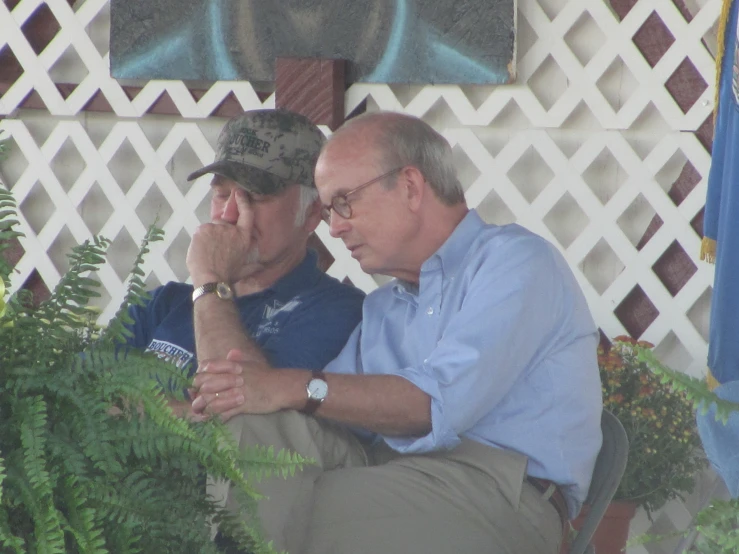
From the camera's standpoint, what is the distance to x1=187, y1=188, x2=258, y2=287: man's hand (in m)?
1.97

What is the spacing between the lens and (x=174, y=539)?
114 cm

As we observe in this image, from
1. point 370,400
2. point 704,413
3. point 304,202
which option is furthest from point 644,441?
point 704,413

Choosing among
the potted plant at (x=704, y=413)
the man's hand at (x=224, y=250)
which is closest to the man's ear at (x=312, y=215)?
the man's hand at (x=224, y=250)

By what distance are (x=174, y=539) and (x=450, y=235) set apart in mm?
867

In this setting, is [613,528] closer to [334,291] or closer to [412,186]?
[334,291]

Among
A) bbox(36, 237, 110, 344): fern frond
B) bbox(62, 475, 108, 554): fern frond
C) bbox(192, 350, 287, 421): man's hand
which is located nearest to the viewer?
bbox(62, 475, 108, 554): fern frond

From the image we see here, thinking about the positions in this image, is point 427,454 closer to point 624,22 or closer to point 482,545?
point 482,545

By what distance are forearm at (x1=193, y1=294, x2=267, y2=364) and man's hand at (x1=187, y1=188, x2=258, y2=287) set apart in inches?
3.0

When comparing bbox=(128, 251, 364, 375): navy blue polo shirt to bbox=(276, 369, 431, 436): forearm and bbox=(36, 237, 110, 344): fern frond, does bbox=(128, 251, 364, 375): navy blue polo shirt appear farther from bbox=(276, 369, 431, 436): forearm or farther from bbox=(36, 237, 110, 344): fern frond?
bbox=(36, 237, 110, 344): fern frond

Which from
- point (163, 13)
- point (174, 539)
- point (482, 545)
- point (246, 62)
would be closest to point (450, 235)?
point (482, 545)

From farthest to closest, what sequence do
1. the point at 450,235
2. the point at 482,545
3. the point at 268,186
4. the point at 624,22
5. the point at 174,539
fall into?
the point at 624,22, the point at 268,186, the point at 450,235, the point at 482,545, the point at 174,539

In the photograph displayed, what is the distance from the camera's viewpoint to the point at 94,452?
1.07 metres

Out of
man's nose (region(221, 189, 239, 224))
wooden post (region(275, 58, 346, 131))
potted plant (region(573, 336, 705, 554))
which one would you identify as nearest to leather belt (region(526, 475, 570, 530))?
man's nose (region(221, 189, 239, 224))

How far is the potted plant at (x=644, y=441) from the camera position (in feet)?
8.93
